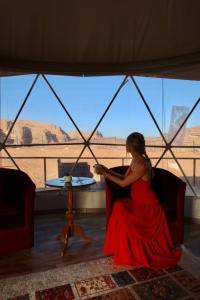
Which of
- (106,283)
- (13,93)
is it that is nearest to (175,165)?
(106,283)

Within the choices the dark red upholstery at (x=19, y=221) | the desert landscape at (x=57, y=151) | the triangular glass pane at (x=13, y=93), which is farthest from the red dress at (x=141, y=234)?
the triangular glass pane at (x=13, y=93)

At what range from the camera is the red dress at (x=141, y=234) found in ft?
10.8

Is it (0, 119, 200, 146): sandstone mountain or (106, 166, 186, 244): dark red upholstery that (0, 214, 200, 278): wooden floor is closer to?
(106, 166, 186, 244): dark red upholstery

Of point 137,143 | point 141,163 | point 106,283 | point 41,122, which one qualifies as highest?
point 41,122

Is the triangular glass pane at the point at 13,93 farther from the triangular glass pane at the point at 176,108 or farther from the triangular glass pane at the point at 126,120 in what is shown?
the triangular glass pane at the point at 176,108

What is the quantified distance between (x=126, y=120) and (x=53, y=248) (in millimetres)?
3757

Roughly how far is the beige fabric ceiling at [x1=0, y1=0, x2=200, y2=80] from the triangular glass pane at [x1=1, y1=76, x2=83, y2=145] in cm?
61

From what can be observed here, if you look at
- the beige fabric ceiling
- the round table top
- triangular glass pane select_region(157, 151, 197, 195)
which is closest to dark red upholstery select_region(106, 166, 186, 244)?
the round table top

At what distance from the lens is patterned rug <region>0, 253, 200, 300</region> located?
2.72m

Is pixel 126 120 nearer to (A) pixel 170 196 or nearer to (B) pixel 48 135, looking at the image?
(B) pixel 48 135

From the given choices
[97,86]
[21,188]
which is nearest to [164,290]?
[21,188]

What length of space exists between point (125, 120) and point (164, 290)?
4.49m

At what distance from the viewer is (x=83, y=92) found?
21.5ft

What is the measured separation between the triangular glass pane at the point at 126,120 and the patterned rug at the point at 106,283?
3077 mm
